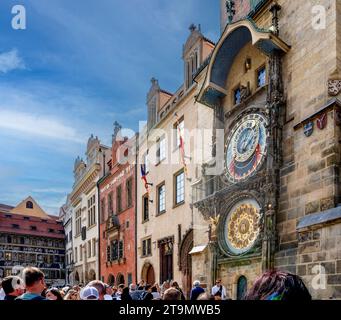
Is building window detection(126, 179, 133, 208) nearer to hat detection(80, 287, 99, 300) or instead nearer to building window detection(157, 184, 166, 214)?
building window detection(157, 184, 166, 214)

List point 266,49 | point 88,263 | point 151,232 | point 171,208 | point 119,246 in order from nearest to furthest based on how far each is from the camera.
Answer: point 266,49 < point 171,208 < point 151,232 < point 119,246 < point 88,263

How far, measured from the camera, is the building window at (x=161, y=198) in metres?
21.2

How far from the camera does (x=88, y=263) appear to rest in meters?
36.2

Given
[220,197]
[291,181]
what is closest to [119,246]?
[220,197]

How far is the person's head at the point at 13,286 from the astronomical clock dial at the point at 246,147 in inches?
317

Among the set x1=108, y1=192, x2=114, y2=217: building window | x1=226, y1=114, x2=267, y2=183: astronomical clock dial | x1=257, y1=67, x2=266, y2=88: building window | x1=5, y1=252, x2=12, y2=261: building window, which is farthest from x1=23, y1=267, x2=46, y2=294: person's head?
x1=5, y1=252, x2=12, y2=261: building window

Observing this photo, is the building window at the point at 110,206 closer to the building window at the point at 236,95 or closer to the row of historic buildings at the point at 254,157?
the row of historic buildings at the point at 254,157

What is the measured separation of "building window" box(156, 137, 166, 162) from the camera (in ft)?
71.6

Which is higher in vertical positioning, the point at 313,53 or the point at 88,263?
the point at 313,53

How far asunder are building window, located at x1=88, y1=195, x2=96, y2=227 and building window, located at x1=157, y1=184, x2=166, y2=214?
14.1 meters

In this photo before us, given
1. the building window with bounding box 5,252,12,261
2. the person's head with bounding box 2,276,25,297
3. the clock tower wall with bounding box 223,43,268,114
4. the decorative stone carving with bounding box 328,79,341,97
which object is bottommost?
the building window with bounding box 5,252,12,261

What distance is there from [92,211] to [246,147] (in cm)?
2487
